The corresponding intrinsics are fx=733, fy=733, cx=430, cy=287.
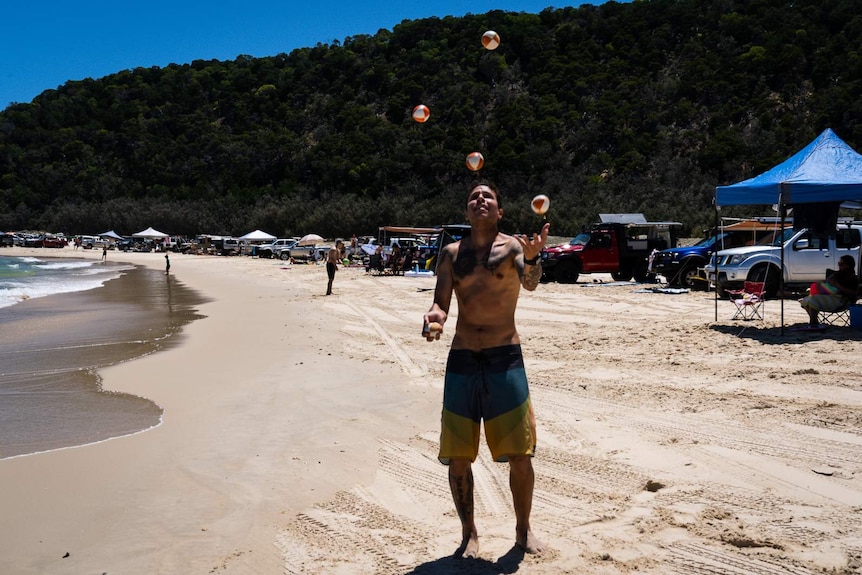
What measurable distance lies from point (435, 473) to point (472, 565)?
4.79ft

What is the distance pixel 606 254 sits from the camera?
22.5 meters

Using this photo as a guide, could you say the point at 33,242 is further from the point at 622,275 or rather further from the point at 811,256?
the point at 811,256

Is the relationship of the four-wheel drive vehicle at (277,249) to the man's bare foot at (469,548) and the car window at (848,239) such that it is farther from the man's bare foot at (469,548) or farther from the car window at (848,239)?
the man's bare foot at (469,548)

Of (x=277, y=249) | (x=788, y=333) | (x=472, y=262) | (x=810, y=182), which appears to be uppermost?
(x=810, y=182)

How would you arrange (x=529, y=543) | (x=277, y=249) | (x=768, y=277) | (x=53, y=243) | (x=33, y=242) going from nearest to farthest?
(x=529, y=543), (x=768, y=277), (x=277, y=249), (x=53, y=243), (x=33, y=242)

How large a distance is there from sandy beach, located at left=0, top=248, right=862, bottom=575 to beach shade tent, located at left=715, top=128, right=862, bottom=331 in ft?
7.58

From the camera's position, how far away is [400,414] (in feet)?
21.9

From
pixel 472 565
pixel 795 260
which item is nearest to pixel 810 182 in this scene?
pixel 795 260

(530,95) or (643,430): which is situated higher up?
(530,95)

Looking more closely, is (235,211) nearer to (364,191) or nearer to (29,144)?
(364,191)

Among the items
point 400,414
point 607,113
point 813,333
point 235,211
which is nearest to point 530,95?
point 607,113

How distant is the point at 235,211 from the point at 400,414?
233 feet

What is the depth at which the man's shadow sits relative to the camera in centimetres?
347

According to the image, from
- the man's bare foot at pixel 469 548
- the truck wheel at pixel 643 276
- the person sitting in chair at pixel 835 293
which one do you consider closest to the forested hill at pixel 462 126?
the truck wheel at pixel 643 276
